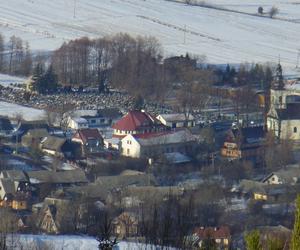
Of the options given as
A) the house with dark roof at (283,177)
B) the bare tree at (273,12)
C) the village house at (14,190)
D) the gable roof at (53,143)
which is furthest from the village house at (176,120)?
the bare tree at (273,12)

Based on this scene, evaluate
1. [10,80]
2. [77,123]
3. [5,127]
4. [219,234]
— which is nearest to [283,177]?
[219,234]

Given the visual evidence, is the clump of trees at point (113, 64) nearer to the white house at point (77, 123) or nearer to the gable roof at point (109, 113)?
the gable roof at point (109, 113)

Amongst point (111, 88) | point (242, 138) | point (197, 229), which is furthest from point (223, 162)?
point (111, 88)

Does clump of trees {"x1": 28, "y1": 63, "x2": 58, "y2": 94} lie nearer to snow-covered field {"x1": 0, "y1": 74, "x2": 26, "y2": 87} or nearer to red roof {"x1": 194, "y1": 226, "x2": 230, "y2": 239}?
snow-covered field {"x1": 0, "y1": 74, "x2": 26, "y2": 87}

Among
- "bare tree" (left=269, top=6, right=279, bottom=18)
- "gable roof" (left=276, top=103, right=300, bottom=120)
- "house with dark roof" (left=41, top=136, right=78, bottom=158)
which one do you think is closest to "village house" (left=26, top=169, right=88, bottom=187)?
"house with dark roof" (left=41, top=136, right=78, bottom=158)

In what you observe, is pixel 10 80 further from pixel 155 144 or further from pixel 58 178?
pixel 58 178

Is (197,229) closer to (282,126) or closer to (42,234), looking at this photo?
(42,234)

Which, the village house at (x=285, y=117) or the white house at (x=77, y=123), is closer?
the village house at (x=285, y=117)
